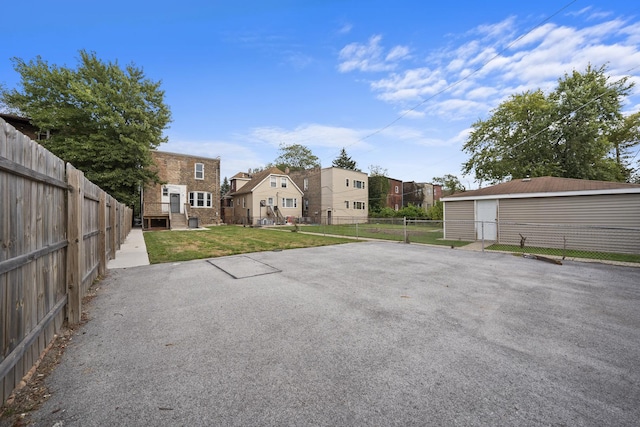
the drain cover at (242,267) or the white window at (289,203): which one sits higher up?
the white window at (289,203)

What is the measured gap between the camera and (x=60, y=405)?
1.90 m

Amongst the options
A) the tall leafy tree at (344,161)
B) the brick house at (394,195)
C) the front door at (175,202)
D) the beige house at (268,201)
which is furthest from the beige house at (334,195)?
the tall leafy tree at (344,161)

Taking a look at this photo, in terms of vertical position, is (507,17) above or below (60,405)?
above

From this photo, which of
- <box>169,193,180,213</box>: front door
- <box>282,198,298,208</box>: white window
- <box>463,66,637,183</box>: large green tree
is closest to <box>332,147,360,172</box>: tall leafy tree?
<box>282,198,298,208</box>: white window

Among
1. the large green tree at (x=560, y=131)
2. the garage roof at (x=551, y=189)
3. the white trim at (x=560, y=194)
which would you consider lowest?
the white trim at (x=560, y=194)

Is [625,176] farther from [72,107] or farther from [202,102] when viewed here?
[72,107]

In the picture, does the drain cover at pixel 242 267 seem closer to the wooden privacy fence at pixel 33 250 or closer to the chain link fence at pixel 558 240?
the wooden privacy fence at pixel 33 250

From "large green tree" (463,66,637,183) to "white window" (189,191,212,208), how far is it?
27.6 meters

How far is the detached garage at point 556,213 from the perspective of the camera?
1026 centimetres

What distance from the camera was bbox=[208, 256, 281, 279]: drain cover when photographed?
6.30 m

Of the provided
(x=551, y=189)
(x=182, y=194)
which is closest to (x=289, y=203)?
(x=182, y=194)

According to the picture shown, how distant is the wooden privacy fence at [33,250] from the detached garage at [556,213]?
1099 centimetres

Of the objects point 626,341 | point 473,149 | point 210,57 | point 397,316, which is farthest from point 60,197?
point 473,149

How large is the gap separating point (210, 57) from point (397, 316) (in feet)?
53.7
